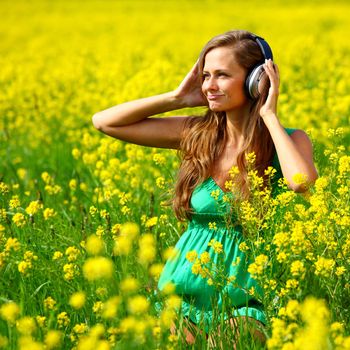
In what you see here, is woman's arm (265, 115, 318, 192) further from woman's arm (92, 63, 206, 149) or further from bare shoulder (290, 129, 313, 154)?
woman's arm (92, 63, 206, 149)

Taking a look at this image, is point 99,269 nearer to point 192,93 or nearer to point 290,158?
point 290,158

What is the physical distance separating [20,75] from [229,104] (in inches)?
263

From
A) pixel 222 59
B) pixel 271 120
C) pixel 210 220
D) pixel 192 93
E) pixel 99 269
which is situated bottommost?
pixel 210 220

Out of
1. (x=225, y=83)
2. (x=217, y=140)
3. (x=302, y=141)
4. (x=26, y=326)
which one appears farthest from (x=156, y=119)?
(x=26, y=326)

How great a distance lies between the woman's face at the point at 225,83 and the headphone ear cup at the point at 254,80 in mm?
48

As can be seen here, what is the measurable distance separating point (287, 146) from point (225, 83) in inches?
15.5

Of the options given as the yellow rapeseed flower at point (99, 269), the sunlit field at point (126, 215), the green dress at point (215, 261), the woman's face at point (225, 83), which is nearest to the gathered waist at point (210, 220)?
the green dress at point (215, 261)

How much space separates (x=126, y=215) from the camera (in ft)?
14.3

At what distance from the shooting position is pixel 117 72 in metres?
9.64

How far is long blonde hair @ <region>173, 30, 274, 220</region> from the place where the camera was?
3705 millimetres

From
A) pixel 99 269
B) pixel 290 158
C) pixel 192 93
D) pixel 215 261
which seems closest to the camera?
pixel 99 269

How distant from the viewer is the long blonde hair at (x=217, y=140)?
→ 371 cm

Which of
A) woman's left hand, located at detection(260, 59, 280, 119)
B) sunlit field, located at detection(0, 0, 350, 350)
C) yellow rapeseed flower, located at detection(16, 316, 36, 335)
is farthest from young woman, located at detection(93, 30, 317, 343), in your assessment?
yellow rapeseed flower, located at detection(16, 316, 36, 335)

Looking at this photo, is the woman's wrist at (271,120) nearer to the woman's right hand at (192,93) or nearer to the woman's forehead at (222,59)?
the woman's forehead at (222,59)
